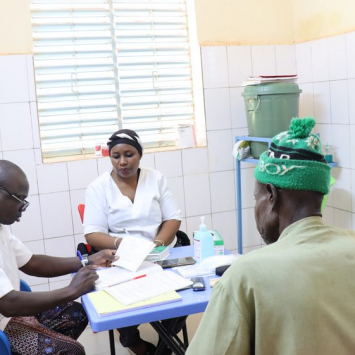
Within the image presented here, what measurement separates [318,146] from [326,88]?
2.73 m

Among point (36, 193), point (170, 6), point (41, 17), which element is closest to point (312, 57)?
point (170, 6)

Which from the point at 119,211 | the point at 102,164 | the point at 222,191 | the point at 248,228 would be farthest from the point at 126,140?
the point at 248,228

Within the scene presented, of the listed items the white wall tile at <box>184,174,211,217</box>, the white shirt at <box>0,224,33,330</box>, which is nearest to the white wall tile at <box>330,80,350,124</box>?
the white wall tile at <box>184,174,211,217</box>

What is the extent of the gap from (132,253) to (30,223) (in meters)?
1.42

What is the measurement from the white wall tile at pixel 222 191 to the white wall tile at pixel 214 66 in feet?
2.26

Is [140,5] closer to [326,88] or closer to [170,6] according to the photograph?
[170,6]

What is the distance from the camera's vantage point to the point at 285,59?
4090 mm

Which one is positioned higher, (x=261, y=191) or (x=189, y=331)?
(x=261, y=191)

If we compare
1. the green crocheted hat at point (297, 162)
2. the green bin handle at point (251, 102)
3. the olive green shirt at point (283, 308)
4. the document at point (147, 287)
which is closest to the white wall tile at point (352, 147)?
the green bin handle at point (251, 102)

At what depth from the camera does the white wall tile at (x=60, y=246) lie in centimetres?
A: 359

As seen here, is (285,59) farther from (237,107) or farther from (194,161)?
(194,161)

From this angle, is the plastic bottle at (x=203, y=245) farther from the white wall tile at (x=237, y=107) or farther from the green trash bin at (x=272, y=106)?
the white wall tile at (x=237, y=107)

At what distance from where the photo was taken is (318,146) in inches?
47.5

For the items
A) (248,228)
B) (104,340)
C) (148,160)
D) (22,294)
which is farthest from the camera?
(248,228)
